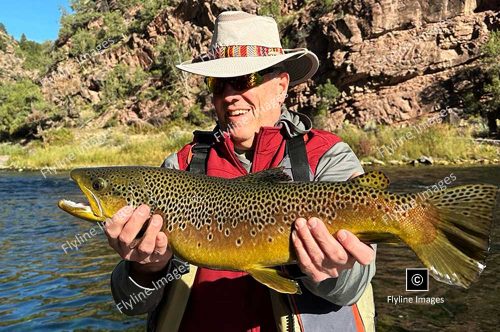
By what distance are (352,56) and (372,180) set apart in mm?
41424

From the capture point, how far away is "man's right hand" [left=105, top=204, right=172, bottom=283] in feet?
8.09

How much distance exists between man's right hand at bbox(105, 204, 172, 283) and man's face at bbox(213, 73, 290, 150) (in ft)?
2.61

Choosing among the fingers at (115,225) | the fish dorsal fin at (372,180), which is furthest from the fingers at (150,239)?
the fish dorsal fin at (372,180)

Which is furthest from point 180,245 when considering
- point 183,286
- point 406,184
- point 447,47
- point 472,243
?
point 447,47

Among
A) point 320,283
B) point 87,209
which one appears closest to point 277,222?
point 320,283

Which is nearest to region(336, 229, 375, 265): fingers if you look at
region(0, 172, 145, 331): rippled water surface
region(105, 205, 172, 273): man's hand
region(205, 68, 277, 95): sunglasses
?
region(105, 205, 172, 273): man's hand

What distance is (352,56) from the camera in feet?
137

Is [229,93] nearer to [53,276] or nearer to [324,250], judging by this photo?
[324,250]

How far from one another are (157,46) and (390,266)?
58.1m

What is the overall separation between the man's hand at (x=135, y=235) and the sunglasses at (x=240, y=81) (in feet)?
3.23

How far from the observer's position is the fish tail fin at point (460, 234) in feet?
7.40

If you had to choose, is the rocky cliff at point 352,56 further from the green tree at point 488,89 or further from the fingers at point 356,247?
the fingers at point 356,247

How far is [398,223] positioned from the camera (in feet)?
7.93

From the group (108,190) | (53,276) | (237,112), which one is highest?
(237,112)
